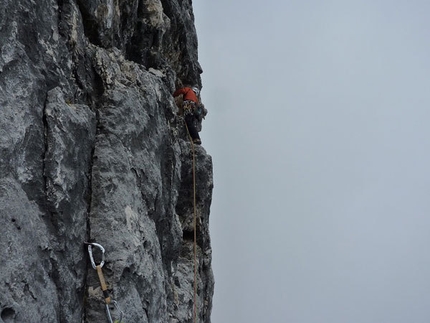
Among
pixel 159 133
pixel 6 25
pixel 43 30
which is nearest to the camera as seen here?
pixel 6 25

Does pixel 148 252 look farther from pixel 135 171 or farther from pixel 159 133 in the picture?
pixel 159 133

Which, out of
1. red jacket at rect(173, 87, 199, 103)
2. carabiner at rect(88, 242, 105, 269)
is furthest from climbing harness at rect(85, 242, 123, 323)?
red jacket at rect(173, 87, 199, 103)

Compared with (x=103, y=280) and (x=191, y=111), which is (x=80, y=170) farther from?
(x=191, y=111)

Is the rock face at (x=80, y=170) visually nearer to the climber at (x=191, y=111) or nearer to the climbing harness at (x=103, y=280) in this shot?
the climbing harness at (x=103, y=280)

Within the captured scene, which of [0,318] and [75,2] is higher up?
[75,2]

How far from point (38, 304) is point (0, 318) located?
595mm

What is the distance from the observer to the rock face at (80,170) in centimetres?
443

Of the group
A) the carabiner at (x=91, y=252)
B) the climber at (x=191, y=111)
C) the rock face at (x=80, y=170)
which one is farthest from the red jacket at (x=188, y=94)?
the carabiner at (x=91, y=252)

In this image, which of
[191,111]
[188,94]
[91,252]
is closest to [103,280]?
[91,252]

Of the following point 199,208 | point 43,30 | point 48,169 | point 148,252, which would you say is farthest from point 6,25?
point 199,208

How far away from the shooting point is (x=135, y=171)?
281 inches

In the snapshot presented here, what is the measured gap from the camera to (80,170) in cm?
575

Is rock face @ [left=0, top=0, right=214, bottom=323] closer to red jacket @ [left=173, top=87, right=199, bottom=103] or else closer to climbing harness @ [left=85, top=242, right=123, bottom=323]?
climbing harness @ [left=85, top=242, right=123, bottom=323]


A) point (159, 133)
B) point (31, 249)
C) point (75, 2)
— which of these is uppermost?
point (75, 2)
